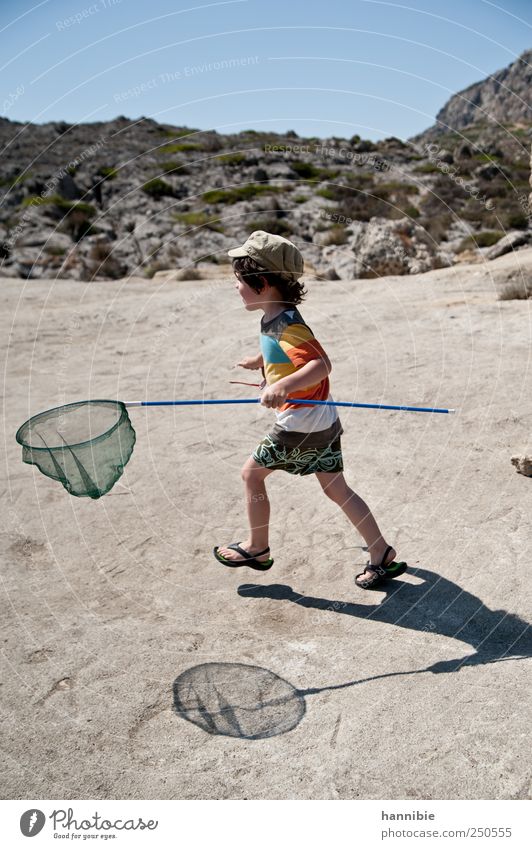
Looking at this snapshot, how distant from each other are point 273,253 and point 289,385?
568mm

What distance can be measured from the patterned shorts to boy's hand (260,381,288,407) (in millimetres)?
275

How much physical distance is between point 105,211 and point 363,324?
16.4 m

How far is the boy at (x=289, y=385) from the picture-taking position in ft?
9.86

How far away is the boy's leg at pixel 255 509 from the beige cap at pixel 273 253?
0.83 metres

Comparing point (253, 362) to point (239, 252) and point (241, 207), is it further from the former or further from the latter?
point (241, 207)

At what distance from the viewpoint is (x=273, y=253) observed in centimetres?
301

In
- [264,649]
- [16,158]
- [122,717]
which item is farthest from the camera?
[16,158]

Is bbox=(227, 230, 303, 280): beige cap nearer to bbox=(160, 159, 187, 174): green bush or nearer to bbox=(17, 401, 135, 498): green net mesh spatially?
bbox=(17, 401, 135, 498): green net mesh

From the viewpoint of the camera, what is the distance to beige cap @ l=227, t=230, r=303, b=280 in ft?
9.86

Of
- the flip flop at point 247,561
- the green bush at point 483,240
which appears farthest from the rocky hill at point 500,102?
the flip flop at point 247,561

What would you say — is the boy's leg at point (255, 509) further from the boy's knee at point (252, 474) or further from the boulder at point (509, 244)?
the boulder at point (509, 244)
